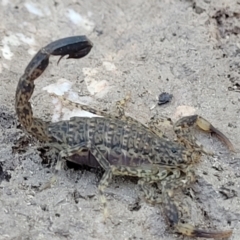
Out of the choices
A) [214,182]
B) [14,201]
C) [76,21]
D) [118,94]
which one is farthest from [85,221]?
[76,21]

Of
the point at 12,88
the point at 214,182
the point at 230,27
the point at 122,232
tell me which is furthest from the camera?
the point at 230,27

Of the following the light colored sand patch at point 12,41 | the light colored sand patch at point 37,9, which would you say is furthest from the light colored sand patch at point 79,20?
the light colored sand patch at point 12,41

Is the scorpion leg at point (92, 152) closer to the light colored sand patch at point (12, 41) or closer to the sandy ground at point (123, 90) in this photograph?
the sandy ground at point (123, 90)

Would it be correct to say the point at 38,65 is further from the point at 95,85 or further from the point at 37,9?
the point at 37,9

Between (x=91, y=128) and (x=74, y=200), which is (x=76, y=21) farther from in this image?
(x=74, y=200)

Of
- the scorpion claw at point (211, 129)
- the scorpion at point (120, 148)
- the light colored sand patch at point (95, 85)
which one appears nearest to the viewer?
the scorpion at point (120, 148)

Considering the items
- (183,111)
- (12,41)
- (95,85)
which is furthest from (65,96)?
(183,111)

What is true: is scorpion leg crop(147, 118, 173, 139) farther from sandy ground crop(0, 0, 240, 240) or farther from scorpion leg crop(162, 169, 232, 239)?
scorpion leg crop(162, 169, 232, 239)
